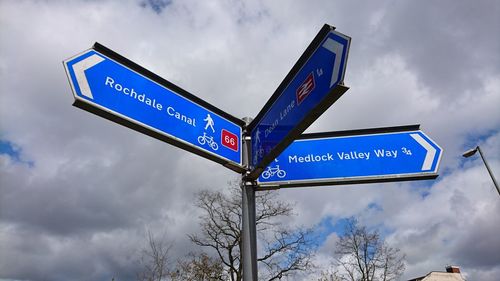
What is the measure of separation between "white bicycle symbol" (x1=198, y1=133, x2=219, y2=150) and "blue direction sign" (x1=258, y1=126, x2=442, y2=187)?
1.80 ft

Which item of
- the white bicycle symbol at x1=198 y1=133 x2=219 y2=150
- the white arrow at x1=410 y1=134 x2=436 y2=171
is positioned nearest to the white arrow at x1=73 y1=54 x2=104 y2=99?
the white bicycle symbol at x1=198 y1=133 x2=219 y2=150

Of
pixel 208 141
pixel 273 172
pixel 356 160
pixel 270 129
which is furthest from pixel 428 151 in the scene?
pixel 208 141

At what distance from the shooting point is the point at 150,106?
2.82 meters

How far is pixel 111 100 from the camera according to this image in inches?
101

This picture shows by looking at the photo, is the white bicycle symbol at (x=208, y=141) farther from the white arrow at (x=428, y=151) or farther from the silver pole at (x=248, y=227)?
the white arrow at (x=428, y=151)

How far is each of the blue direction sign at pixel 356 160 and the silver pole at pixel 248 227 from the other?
173 mm

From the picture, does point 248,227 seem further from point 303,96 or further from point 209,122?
point 303,96

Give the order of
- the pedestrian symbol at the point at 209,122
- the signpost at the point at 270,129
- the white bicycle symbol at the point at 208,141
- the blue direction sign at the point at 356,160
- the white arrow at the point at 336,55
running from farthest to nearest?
1. the blue direction sign at the point at 356,160
2. the pedestrian symbol at the point at 209,122
3. the white bicycle symbol at the point at 208,141
4. the signpost at the point at 270,129
5. the white arrow at the point at 336,55

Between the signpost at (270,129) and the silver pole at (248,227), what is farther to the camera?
the silver pole at (248,227)

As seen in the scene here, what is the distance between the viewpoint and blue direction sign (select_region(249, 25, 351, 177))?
2.12m

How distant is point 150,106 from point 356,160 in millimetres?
1907

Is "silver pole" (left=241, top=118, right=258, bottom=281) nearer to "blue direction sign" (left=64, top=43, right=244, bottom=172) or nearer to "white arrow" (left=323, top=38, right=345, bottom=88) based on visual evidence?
"blue direction sign" (left=64, top=43, right=244, bottom=172)

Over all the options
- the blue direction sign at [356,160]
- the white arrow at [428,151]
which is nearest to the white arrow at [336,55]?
the blue direction sign at [356,160]

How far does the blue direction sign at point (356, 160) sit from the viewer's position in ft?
10.8
